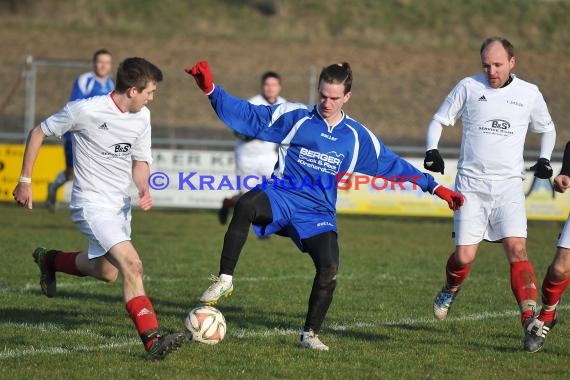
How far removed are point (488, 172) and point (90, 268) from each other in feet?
9.70

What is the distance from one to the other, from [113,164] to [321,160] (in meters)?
1.38

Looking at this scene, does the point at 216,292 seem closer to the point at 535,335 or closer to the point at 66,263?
the point at 66,263

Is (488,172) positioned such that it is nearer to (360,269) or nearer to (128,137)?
(128,137)

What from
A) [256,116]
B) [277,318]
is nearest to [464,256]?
[277,318]

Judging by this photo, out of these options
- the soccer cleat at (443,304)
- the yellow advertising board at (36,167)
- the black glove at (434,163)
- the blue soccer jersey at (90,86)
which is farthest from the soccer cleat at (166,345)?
the yellow advertising board at (36,167)

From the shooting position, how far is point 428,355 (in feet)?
22.4

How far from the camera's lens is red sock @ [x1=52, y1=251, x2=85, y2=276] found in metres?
7.70

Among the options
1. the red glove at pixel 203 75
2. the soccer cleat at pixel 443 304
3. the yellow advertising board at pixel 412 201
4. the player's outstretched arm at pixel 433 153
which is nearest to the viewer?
the red glove at pixel 203 75

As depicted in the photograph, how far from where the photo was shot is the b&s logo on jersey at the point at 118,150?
6.82 metres

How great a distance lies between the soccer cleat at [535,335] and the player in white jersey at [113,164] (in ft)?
8.19

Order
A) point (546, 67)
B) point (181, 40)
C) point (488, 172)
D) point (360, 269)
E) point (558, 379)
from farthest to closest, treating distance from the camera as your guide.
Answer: point (181, 40)
point (546, 67)
point (360, 269)
point (488, 172)
point (558, 379)

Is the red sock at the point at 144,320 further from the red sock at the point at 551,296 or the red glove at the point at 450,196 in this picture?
the red sock at the point at 551,296

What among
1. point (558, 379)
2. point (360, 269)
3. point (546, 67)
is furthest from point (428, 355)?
point (546, 67)

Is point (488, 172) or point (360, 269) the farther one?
point (360, 269)
